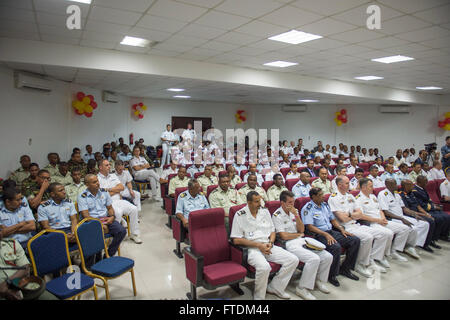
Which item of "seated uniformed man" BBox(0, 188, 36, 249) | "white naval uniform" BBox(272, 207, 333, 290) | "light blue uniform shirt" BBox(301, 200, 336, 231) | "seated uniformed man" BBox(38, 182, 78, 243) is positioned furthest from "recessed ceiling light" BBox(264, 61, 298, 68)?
"seated uniformed man" BBox(0, 188, 36, 249)

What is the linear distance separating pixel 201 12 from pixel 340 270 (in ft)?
12.4

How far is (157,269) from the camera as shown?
371 centimetres

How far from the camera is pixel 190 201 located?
13.8 ft

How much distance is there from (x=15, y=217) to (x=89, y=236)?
862mm

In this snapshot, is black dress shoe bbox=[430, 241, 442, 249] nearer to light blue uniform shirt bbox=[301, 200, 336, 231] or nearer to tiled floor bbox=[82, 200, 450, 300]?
tiled floor bbox=[82, 200, 450, 300]

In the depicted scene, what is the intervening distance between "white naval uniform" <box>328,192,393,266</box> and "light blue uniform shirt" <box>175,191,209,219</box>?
196 cm

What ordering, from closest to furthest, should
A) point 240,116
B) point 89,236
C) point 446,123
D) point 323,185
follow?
point 89,236, point 323,185, point 446,123, point 240,116

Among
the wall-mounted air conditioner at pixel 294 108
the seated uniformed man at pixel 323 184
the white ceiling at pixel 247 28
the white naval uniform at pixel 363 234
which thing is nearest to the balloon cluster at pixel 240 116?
the wall-mounted air conditioner at pixel 294 108

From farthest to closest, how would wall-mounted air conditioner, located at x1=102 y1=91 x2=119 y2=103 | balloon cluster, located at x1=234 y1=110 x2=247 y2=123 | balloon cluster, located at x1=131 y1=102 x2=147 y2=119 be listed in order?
balloon cluster, located at x1=234 y1=110 x2=247 y2=123 → balloon cluster, located at x1=131 y1=102 x2=147 y2=119 → wall-mounted air conditioner, located at x1=102 y1=91 x2=119 y2=103

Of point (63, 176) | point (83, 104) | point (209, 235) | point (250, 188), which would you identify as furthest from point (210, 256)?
point (83, 104)

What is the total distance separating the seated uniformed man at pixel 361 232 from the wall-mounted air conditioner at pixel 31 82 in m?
6.26

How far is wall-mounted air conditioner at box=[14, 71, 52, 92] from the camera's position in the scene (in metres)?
5.59

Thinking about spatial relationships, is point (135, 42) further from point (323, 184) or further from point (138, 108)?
point (138, 108)

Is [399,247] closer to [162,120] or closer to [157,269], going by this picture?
[157,269]
